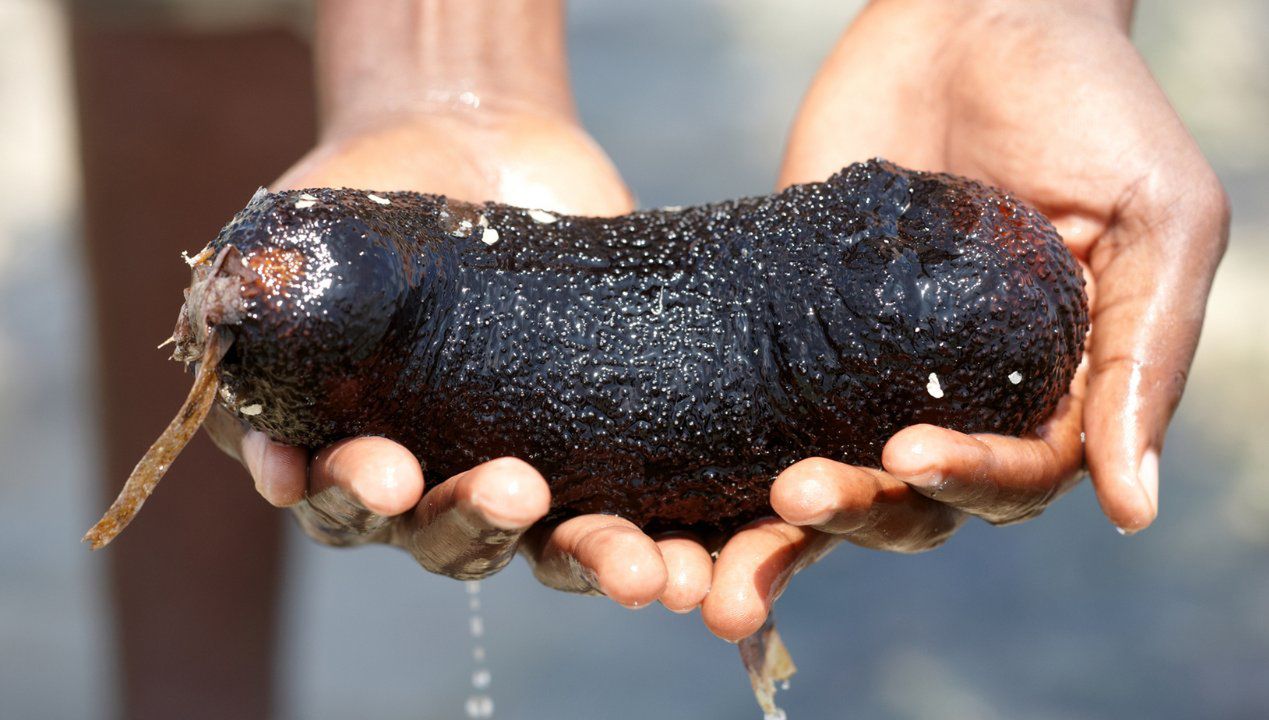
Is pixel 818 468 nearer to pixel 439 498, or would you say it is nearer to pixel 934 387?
pixel 934 387

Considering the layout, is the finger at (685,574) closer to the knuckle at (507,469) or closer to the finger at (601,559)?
the finger at (601,559)

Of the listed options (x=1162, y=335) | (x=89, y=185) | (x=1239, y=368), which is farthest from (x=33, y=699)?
(x=1239, y=368)

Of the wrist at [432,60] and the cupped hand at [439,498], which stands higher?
the wrist at [432,60]

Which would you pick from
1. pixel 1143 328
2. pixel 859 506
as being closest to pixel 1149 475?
pixel 1143 328

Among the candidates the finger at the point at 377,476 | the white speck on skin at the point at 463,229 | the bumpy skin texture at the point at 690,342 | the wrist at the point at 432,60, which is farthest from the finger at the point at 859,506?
the wrist at the point at 432,60

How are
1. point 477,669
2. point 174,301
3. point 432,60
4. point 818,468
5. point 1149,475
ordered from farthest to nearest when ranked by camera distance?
1. point 477,669
2. point 174,301
3. point 432,60
4. point 1149,475
5. point 818,468

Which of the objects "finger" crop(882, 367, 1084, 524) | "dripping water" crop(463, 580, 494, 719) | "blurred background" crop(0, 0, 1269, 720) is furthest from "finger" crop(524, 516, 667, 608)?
"blurred background" crop(0, 0, 1269, 720)

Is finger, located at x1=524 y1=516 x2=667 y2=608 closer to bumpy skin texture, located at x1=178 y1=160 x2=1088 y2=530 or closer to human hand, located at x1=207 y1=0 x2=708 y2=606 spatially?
human hand, located at x1=207 y1=0 x2=708 y2=606
